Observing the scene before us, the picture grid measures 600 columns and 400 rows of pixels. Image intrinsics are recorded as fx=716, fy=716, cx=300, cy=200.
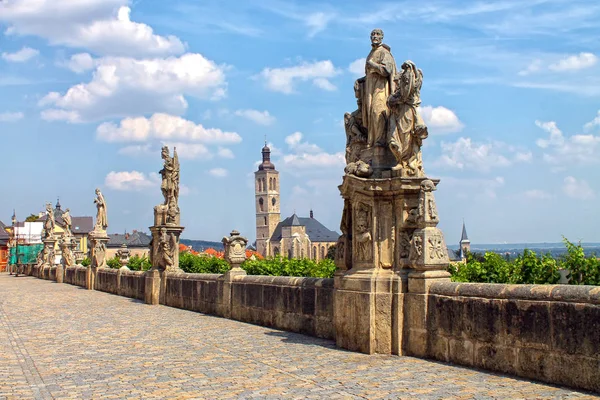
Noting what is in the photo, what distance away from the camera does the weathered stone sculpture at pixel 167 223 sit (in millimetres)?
19250

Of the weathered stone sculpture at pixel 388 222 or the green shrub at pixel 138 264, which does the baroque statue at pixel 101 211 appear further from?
the weathered stone sculpture at pixel 388 222

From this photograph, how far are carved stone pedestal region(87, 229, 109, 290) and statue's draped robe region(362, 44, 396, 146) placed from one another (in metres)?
20.3

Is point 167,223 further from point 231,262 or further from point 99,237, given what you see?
point 99,237

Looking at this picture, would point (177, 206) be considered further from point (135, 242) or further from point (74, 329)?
point (135, 242)

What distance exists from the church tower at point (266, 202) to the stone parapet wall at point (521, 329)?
569 ft

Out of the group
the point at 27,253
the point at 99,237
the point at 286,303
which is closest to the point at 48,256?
the point at 27,253

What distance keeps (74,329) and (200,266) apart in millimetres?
10146

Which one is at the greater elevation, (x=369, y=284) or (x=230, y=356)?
(x=369, y=284)

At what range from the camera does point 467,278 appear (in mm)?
10406

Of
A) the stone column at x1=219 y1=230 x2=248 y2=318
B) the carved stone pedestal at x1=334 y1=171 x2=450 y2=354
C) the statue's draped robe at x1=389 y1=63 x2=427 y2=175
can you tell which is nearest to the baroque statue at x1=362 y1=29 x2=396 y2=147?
the statue's draped robe at x1=389 y1=63 x2=427 y2=175

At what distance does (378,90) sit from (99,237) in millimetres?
21968

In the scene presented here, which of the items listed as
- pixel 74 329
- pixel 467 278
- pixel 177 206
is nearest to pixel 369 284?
pixel 467 278

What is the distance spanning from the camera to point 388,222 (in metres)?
9.41

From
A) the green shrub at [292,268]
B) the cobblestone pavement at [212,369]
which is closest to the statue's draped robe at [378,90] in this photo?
the cobblestone pavement at [212,369]
